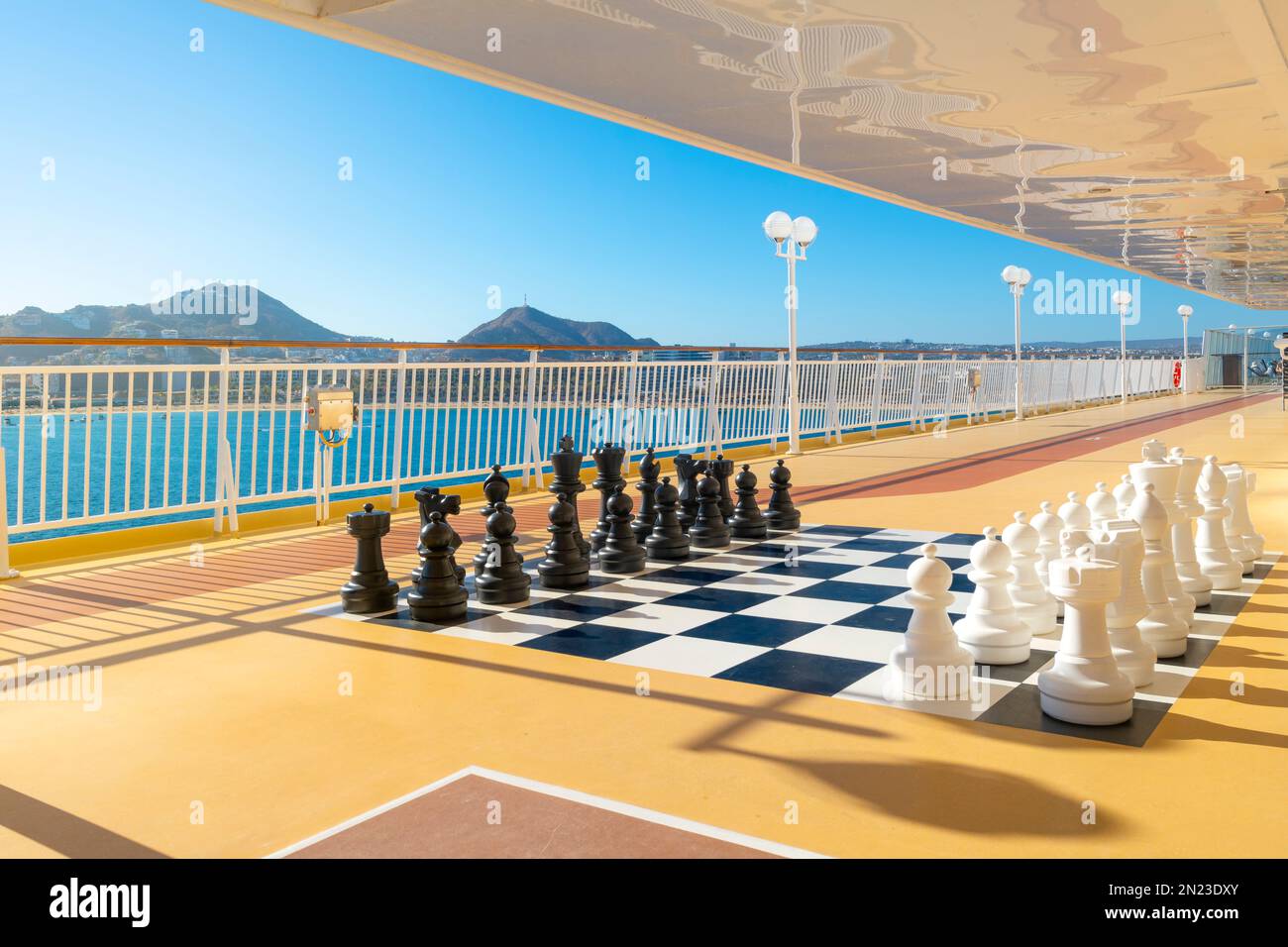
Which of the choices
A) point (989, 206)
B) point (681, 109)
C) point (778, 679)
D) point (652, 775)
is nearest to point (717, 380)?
point (989, 206)

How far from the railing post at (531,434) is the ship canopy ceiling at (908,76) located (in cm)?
227

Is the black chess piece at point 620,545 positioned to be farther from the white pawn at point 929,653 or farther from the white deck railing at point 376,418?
the white deck railing at point 376,418

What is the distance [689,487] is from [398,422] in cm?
241

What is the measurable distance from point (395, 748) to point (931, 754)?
1.17 m

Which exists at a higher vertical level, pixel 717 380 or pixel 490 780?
pixel 717 380

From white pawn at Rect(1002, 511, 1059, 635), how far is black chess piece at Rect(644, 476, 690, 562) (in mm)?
1553

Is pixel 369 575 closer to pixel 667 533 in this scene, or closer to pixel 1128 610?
pixel 667 533

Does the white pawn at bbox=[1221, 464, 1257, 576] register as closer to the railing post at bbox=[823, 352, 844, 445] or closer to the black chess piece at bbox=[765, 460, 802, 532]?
the black chess piece at bbox=[765, 460, 802, 532]

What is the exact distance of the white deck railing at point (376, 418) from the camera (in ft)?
15.8

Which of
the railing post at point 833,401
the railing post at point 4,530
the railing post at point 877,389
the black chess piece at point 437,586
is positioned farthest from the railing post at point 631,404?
the black chess piece at point 437,586
